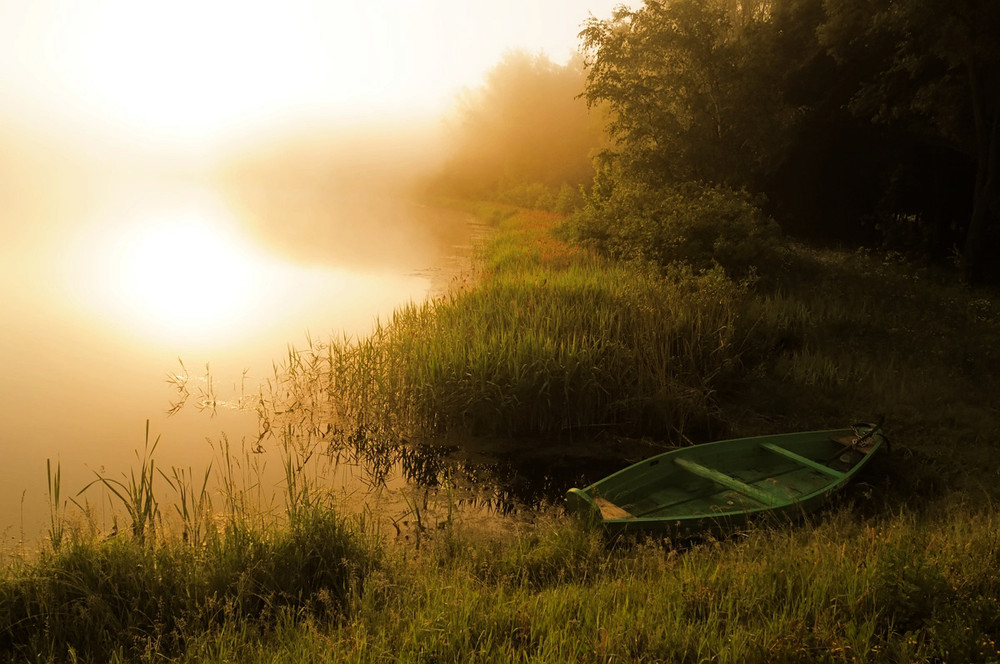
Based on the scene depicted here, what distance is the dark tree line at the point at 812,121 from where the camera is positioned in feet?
46.8

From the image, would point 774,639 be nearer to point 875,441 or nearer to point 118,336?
point 875,441

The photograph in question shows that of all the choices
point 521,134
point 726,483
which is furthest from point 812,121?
point 521,134

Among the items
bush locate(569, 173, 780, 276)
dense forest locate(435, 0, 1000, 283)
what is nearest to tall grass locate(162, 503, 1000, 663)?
bush locate(569, 173, 780, 276)

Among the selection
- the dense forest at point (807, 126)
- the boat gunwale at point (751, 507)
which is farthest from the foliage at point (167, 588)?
the dense forest at point (807, 126)

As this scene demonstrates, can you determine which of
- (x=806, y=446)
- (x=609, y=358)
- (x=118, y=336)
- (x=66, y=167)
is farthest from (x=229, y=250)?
(x=66, y=167)

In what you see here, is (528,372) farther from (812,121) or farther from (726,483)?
(812,121)

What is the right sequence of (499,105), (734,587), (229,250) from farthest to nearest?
1. (499,105)
2. (229,250)
3. (734,587)

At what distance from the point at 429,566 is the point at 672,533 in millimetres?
1882

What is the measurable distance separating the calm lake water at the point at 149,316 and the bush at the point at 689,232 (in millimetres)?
5008

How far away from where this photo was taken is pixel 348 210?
46.6 m

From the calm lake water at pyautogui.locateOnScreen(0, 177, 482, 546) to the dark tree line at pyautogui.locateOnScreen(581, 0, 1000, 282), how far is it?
7.49m

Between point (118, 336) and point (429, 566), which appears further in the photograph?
point (118, 336)

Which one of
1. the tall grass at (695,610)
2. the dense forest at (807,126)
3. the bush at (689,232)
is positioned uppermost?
the dense forest at (807,126)

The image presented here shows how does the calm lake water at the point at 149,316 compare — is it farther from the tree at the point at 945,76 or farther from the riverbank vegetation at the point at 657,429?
the tree at the point at 945,76
